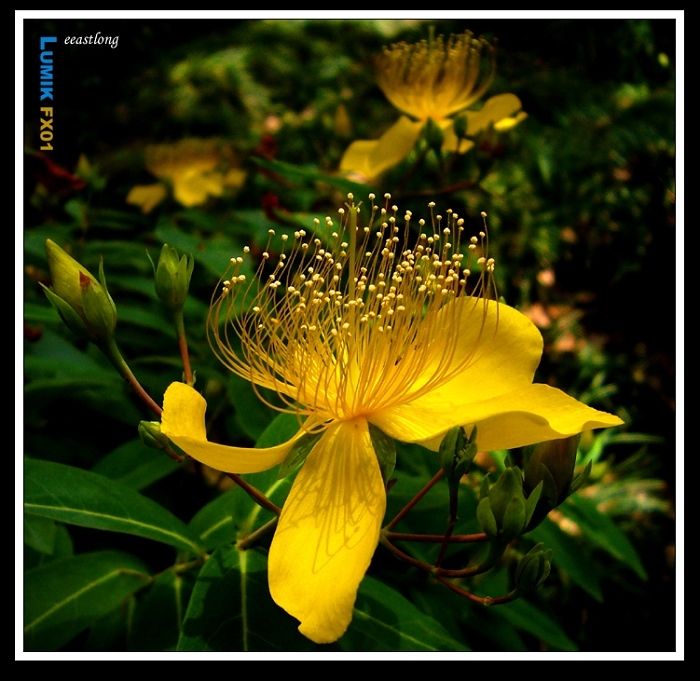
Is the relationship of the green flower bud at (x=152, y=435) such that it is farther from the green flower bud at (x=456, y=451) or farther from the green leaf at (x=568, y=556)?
the green leaf at (x=568, y=556)

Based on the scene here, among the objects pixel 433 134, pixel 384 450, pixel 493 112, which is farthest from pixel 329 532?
pixel 493 112

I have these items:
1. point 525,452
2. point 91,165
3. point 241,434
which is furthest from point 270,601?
point 91,165

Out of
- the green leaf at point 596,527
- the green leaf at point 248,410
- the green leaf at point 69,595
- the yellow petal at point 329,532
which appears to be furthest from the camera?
the green leaf at point 596,527

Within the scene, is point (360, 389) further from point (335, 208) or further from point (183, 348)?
point (335, 208)

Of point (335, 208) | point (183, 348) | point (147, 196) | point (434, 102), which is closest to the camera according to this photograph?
point (183, 348)

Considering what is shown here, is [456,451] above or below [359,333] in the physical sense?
below

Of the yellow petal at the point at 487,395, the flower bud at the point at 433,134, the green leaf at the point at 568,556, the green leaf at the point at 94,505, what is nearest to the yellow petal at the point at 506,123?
the flower bud at the point at 433,134
